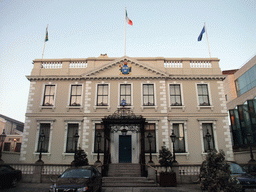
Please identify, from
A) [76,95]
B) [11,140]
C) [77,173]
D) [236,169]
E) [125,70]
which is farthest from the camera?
[11,140]

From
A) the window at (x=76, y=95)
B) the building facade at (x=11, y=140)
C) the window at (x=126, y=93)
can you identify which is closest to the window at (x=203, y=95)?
the window at (x=126, y=93)

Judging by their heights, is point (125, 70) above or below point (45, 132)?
above

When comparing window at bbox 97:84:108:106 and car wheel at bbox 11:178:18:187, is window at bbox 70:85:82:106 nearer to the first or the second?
window at bbox 97:84:108:106

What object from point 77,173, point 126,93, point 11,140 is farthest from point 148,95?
point 11,140

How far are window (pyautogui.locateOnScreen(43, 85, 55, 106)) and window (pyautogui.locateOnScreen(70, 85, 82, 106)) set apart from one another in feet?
6.70

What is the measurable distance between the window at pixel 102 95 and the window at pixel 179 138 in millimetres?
7495

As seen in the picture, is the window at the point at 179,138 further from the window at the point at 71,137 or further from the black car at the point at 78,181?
the black car at the point at 78,181

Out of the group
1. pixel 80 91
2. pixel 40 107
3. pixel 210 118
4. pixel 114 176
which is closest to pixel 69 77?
pixel 80 91

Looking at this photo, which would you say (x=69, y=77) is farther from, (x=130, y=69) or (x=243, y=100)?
(x=243, y=100)

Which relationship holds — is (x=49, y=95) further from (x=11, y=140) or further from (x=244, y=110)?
(x=244, y=110)

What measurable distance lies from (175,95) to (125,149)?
7594 millimetres

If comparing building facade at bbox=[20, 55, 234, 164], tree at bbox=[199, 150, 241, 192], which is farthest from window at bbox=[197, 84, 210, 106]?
tree at bbox=[199, 150, 241, 192]

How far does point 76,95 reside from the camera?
21.0 metres

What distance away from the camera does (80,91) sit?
2111 cm
